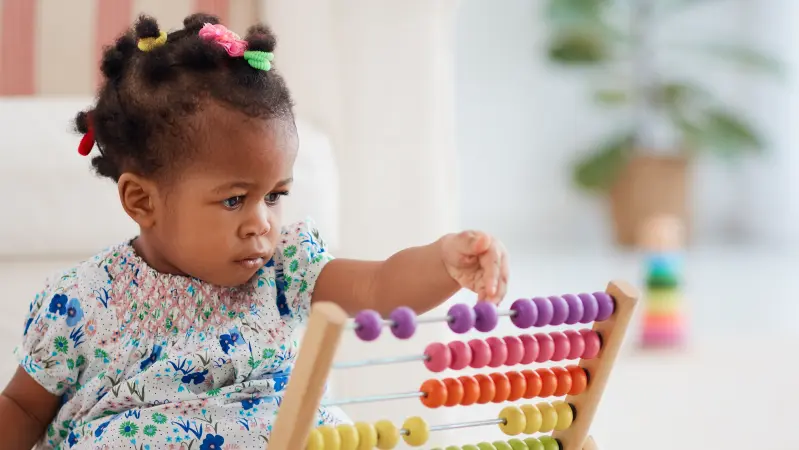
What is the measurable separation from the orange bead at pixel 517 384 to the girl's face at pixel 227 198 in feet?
0.86

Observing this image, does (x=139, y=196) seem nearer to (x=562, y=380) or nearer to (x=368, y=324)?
(x=368, y=324)

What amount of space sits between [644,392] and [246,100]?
1435mm

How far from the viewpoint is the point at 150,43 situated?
38.4 inches

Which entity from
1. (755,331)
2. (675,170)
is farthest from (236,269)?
(675,170)

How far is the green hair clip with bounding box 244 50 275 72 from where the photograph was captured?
96 cm

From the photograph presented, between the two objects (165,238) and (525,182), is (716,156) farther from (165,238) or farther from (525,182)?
(165,238)

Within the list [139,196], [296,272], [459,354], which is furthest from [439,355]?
[139,196]

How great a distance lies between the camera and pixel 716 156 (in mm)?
4121

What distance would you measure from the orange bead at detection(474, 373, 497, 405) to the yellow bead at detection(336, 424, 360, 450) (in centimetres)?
→ 14

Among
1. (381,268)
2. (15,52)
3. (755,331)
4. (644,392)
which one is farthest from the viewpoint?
(755,331)

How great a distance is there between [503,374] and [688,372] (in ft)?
4.88

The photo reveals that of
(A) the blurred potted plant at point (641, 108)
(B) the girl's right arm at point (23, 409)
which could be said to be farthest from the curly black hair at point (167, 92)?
(A) the blurred potted plant at point (641, 108)

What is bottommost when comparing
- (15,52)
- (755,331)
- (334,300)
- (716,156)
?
(755,331)

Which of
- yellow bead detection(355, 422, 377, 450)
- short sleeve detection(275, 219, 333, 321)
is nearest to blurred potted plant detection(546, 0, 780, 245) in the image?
short sleeve detection(275, 219, 333, 321)
